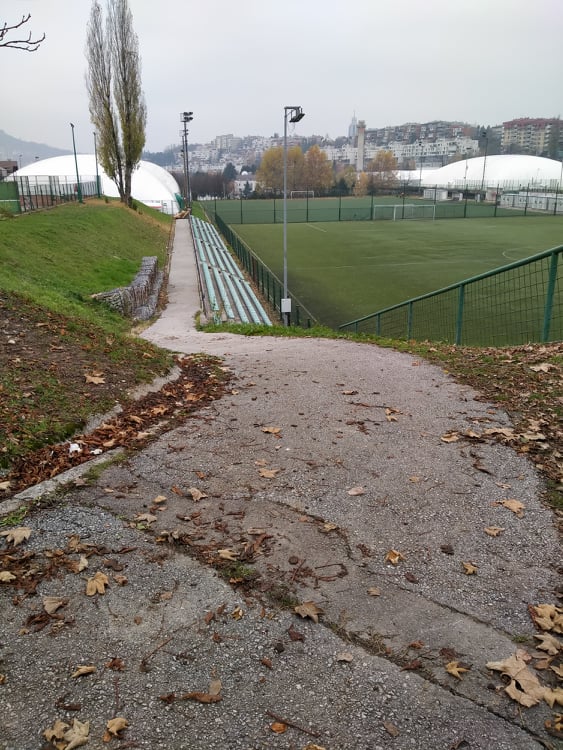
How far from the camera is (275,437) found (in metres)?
5.89

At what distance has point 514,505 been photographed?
4496mm

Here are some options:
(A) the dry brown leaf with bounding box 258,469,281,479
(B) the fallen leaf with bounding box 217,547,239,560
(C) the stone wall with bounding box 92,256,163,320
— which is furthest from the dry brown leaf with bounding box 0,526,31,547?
(C) the stone wall with bounding box 92,256,163,320

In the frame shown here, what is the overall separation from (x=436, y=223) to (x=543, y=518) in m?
68.0

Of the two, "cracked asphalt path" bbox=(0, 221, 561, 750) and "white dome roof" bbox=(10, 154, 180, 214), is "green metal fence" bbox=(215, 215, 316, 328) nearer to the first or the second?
"cracked asphalt path" bbox=(0, 221, 561, 750)

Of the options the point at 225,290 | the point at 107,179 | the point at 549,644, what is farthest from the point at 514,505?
the point at 107,179

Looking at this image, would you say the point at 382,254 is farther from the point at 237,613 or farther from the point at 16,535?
the point at 237,613

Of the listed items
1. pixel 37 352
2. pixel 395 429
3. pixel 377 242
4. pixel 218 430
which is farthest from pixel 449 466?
pixel 377 242

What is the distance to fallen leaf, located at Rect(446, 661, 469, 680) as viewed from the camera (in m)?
2.93

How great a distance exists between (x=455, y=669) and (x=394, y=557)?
1003 millimetres

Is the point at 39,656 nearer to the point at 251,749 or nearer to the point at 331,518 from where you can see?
the point at 251,749

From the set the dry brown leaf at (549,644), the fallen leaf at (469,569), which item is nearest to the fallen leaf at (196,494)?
the fallen leaf at (469,569)

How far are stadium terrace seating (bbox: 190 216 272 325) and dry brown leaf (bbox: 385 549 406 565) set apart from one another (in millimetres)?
15830

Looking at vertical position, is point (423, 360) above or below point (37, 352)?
below

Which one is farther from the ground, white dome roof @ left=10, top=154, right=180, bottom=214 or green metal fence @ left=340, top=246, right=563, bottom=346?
white dome roof @ left=10, top=154, right=180, bottom=214
